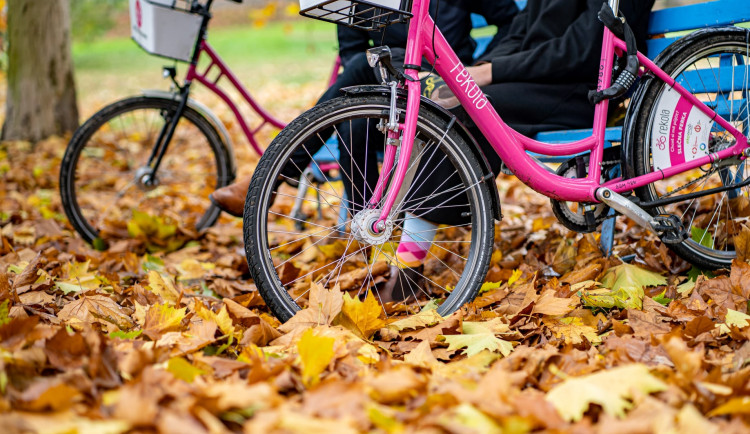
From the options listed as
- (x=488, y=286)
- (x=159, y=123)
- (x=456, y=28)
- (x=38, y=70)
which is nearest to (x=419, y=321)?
(x=488, y=286)

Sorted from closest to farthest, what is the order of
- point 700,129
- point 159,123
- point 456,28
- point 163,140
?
point 700,129
point 456,28
point 163,140
point 159,123

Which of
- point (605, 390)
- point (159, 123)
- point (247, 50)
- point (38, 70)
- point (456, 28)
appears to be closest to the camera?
point (605, 390)

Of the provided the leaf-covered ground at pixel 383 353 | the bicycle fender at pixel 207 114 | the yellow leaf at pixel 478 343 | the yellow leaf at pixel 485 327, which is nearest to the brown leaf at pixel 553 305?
the leaf-covered ground at pixel 383 353

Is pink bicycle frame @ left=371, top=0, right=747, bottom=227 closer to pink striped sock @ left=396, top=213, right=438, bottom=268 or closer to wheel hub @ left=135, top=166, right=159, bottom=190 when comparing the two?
pink striped sock @ left=396, top=213, right=438, bottom=268

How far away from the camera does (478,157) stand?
1979mm

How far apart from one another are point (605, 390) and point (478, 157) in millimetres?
931

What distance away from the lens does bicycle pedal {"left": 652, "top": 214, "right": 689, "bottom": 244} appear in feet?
6.80

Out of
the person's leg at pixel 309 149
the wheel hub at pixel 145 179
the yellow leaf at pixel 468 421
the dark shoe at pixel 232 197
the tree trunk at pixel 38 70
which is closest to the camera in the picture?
the yellow leaf at pixel 468 421

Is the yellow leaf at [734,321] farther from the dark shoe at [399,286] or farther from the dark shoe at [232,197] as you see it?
the dark shoe at [232,197]

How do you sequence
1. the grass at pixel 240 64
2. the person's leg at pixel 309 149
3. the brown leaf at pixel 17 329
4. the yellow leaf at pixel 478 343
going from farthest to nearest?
the grass at pixel 240 64
the person's leg at pixel 309 149
the yellow leaf at pixel 478 343
the brown leaf at pixel 17 329

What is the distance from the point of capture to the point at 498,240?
2863mm

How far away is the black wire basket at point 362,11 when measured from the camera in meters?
Result: 1.67

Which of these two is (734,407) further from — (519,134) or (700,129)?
(700,129)

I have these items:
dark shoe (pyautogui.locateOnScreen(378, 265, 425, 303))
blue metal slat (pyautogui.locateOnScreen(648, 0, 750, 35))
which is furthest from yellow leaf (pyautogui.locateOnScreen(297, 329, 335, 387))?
blue metal slat (pyautogui.locateOnScreen(648, 0, 750, 35))
